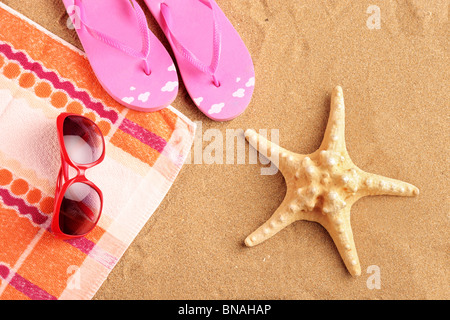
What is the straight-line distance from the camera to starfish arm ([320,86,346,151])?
0.96m

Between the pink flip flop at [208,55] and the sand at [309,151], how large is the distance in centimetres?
4

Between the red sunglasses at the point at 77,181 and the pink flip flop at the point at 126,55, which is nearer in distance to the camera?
the red sunglasses at the point at 77,181

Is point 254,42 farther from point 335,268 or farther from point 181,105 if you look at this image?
point 335,268

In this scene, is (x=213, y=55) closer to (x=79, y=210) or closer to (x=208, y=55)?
(x=208, y=55)

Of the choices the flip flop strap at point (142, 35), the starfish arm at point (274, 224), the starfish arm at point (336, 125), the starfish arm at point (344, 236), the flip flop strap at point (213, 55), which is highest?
the flip flop strap at point (142, 35)

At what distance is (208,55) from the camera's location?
1009mm

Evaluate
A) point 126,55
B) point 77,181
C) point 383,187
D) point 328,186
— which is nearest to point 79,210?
point 77,181

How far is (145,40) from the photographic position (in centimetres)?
95

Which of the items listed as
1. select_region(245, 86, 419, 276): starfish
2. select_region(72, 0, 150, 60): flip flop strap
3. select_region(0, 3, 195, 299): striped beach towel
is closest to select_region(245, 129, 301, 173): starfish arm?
select_region(245, 86, 419, 276): starfish

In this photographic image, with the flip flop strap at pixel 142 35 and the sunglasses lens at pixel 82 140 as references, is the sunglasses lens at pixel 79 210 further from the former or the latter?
the flip flop strap at pixel 142 35

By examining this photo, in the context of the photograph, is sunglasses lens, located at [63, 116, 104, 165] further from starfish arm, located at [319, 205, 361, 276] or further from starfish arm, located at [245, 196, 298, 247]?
starfish arm, located at [319, 205, 361, 276]

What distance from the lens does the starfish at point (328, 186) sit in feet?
3.03

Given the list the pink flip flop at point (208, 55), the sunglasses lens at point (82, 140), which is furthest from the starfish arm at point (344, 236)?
the sunglasses lens at point (82, 140)
